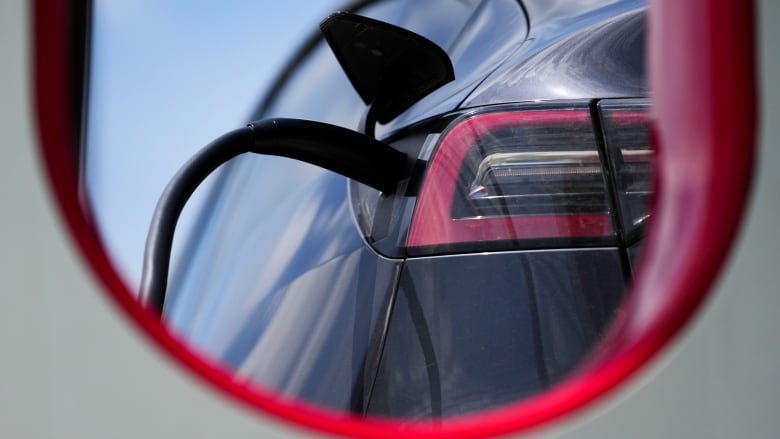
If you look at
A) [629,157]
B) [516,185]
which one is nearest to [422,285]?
[516,185]

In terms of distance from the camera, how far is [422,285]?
1049mm

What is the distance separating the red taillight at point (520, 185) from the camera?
1026 millimetres

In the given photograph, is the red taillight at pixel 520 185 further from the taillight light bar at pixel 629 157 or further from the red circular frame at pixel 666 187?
the red circular frame at pixel 666 187

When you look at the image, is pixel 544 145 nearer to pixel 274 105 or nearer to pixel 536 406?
pixel 536 406

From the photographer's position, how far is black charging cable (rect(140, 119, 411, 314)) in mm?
1126

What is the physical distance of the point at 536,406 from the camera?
2.22ft

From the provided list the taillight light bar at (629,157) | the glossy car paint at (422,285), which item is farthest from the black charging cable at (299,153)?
the taillight light bar at (629,157)

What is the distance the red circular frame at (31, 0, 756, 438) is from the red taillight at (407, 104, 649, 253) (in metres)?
0.26

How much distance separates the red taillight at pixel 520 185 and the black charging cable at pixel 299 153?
112 millimetres

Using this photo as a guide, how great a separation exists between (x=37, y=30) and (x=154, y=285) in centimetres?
36

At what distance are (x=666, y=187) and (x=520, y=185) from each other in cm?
34

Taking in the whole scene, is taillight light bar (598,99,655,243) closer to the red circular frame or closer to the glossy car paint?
the glossy car paint

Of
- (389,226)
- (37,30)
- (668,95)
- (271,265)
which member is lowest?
(271,265)

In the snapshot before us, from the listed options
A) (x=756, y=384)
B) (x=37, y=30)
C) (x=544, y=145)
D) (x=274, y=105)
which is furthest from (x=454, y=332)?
(x=274, y=105)
